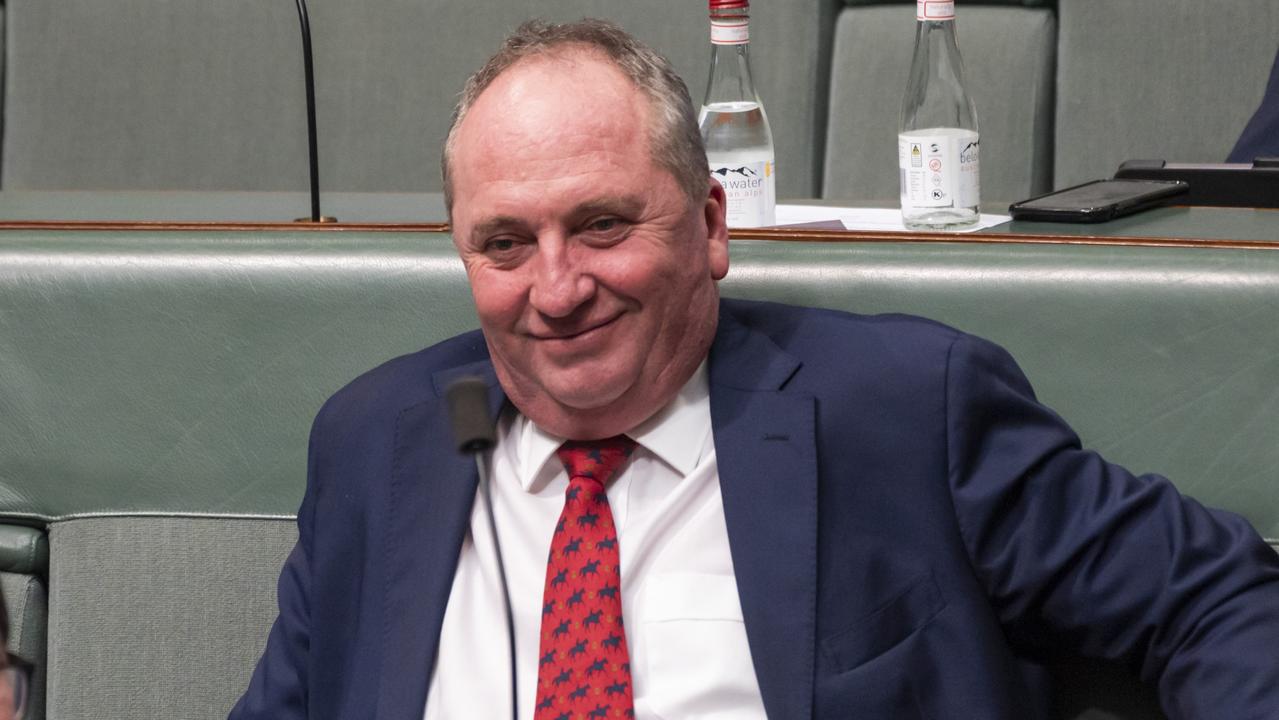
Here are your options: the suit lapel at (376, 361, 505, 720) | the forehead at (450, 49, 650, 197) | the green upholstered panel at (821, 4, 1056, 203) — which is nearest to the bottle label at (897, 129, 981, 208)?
the forehead at (450, 49, 650, 197)

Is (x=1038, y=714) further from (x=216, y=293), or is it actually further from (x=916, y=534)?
(x=216, y=293)

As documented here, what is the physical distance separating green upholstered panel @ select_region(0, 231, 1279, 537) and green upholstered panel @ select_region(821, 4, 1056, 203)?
1.17 m

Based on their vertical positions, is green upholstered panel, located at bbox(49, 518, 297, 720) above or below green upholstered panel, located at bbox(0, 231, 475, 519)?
below

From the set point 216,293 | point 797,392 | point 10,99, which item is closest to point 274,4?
point 10,99

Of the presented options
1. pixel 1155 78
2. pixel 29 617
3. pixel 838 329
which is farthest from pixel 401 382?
pixel 1155 78

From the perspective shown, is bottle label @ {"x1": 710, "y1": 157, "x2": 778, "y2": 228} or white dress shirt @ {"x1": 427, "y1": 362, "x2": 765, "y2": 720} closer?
white dress shirt @ {"x1": 427, "y1": 362, "x2": 765, "y2": 720}

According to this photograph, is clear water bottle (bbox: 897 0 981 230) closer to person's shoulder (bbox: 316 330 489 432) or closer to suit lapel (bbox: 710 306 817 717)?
suit lapel (bbox: 710 306 817 717)

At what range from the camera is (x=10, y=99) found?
2688 millimetres

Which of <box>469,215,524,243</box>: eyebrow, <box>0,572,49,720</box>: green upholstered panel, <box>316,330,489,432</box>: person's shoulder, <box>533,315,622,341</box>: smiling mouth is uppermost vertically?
<box>469,215,524,243</box>: eyebrow

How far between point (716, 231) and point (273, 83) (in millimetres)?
1545

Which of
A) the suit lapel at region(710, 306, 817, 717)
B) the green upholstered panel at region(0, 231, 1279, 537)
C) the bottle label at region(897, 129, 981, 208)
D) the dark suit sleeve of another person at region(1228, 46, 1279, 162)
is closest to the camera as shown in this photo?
the suit lapel at region(710, 306, 817, 717)

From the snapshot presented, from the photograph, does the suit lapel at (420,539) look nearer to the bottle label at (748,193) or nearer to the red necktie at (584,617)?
the red necktie at (584,617)

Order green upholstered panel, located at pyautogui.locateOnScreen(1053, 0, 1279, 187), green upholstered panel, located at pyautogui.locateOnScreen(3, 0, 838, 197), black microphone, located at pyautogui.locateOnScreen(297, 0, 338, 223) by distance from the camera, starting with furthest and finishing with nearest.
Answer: green upholstered panel, located at pyautogui.locateOnScreen(3, 0, 838, 197) → green upholstered panel, located at pyautogui.locateOnScreen(1053, 0, 1279, 187) → black microphone, located at pyautogui.locateOnScreen(297, 0, 338, 223)

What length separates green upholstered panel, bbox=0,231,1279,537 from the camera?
123 centimetres
